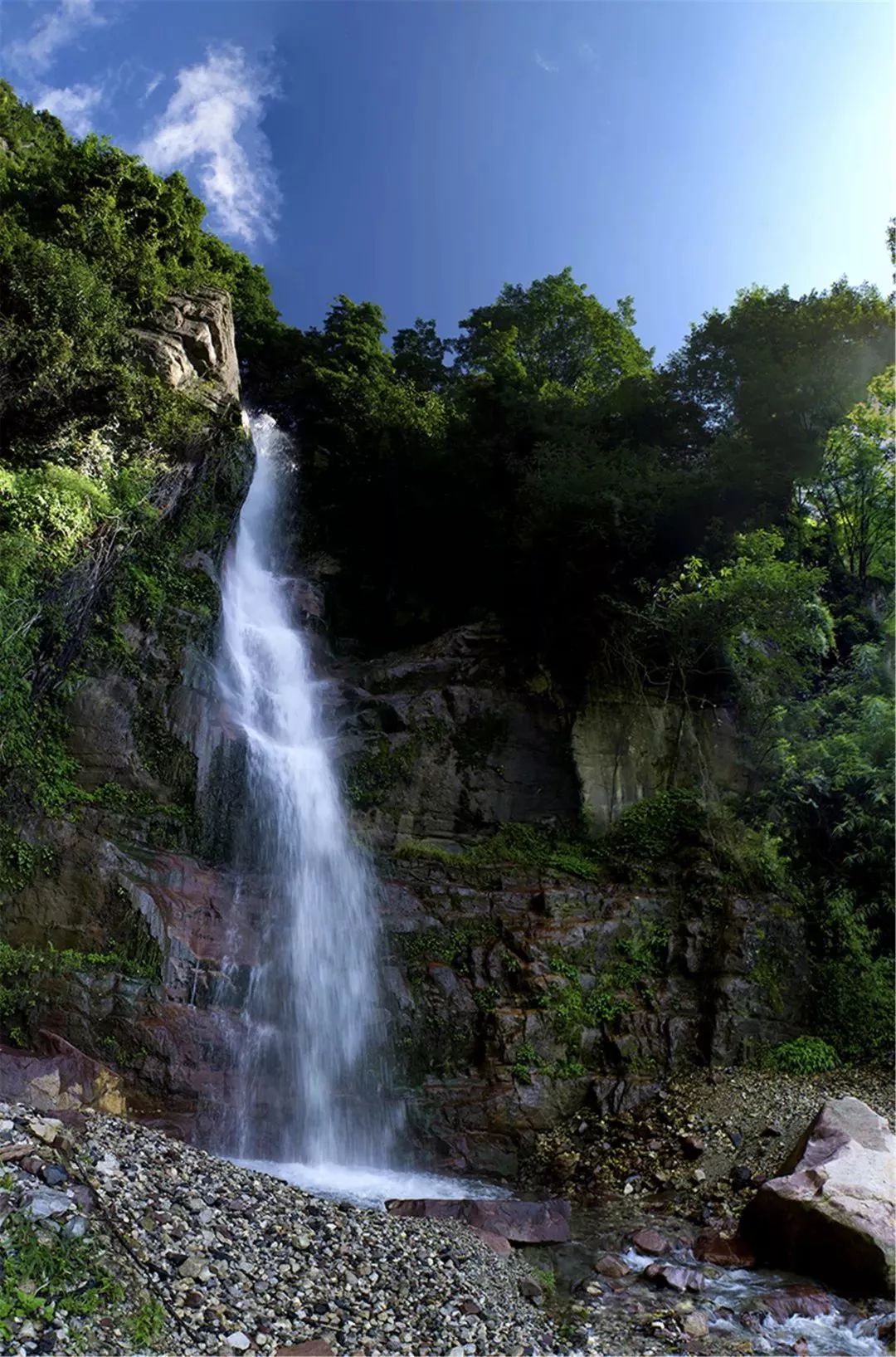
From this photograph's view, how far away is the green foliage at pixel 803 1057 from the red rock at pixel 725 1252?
4661 mm

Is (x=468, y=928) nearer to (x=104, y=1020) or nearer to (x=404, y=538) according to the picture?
(x=104, y=1020)

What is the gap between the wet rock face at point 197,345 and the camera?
16.5 metres

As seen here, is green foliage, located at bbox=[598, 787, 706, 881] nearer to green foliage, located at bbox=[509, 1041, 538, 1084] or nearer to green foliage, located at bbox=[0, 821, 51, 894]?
green foliage, located at bbox=[509, 1041, 538, 1084]

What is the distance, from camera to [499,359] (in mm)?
24172

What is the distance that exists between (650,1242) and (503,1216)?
1.47 meters

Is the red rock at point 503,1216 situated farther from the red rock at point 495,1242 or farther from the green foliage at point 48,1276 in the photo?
Result: the green foliage at point 48,1276

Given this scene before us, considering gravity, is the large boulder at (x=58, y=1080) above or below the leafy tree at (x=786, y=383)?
below

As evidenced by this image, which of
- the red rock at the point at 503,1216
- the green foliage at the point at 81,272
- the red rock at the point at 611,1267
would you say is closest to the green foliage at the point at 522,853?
the red rock at the point at 503,1216

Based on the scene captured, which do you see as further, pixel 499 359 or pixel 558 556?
pixel 499 359

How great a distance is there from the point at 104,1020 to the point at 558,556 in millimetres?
12597

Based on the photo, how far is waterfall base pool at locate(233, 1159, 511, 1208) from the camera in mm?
9164

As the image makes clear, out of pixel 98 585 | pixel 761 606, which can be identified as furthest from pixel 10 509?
pixel 761 606

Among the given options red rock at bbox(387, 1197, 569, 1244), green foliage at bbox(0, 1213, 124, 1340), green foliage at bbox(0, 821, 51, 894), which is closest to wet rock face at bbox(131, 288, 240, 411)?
green foliage at bbox(0, 821, 51, 894)

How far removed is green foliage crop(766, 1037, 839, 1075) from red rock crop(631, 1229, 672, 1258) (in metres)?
4.71
